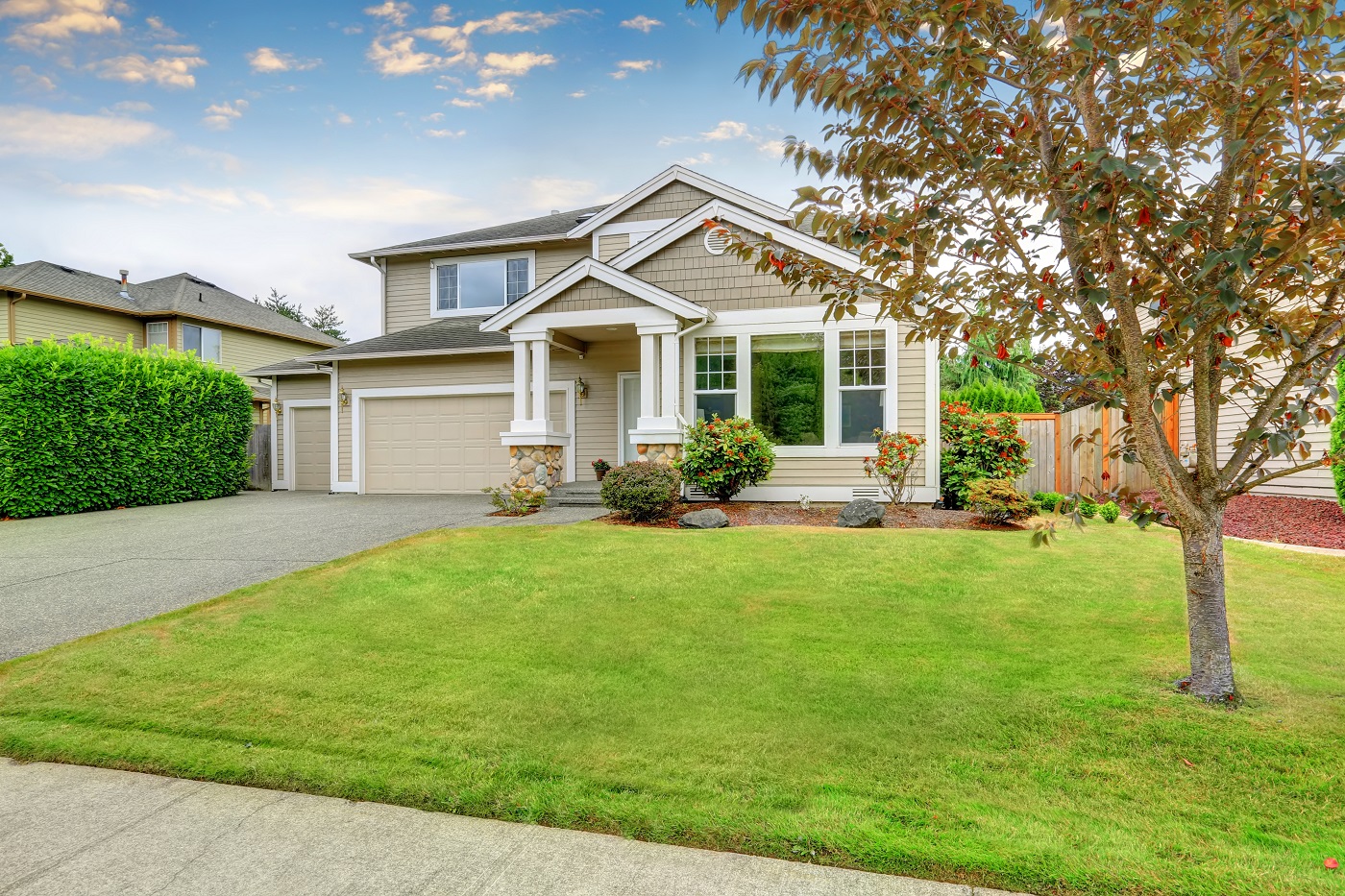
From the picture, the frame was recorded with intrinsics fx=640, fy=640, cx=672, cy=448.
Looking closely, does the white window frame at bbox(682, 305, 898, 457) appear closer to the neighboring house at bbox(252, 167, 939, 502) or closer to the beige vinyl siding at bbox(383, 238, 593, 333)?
the neighboring house at bbox(252, 167, 939, 502)

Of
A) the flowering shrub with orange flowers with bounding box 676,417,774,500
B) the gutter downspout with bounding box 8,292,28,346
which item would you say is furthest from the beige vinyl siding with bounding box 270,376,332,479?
the flowering shrub with orange flowers with bounding box 676,417,774,500

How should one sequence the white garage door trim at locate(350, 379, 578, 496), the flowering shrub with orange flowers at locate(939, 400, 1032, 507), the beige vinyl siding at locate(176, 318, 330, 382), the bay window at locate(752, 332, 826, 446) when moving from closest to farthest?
the flowering shrub with orange flowers at locate(939, 400, 1032, 507)
the bay window at locate(752, 332, 826, 446)
the white garage door trim at locate(350, 379, 578, 496)
the beige vinyl siding at locate(176, 318, 330, 382)

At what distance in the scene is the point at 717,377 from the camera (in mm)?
10930

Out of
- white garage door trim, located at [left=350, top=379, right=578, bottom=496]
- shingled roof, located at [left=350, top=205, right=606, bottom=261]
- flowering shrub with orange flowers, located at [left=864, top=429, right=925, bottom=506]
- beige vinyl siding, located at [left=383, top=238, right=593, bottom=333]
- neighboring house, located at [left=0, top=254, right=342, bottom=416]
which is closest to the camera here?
flowering shrub with orange flowers, located at [left=864, top=429, right=925, bottom=506]

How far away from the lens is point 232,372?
15211 millimetres

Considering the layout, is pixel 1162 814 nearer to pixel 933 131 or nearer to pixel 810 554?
pixel 933 131

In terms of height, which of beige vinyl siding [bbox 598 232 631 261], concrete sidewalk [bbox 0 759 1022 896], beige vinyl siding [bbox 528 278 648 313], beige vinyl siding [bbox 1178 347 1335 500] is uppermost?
beige vinyl siding [bbox 598 232 631 261]

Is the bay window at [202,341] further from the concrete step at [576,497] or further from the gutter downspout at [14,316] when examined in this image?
the concrete step at [576,497]

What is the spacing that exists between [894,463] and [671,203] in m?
7.06

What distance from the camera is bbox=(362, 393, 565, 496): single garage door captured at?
43.8ft

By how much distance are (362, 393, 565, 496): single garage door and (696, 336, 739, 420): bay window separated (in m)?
3.36

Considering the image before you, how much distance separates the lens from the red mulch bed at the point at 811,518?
8.53 meters

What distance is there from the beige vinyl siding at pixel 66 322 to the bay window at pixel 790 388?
18.8 m

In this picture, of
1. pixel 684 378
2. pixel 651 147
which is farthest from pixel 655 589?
pixel 651 147
